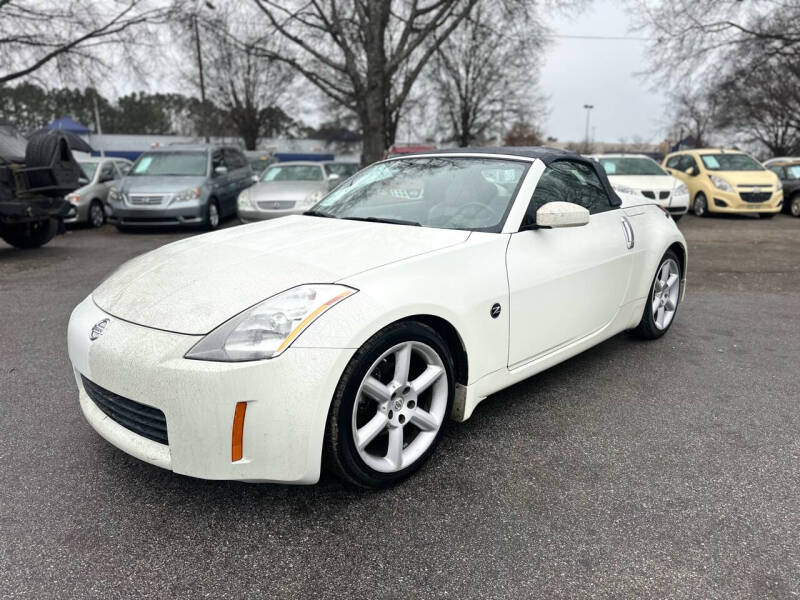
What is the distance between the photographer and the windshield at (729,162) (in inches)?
533

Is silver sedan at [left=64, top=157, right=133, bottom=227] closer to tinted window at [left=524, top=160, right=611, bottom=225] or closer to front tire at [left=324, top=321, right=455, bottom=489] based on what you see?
tinted window at [left=524, top=160, right=611, bottom=225]

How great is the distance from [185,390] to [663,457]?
7.09 feet

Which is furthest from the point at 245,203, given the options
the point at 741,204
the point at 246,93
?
the point at 246,93

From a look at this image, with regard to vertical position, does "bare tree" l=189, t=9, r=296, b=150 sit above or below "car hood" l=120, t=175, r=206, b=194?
above

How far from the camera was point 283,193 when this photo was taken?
35.9 ft

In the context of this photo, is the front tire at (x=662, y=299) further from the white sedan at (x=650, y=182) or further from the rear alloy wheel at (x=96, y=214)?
the rear alloy wheel at (x=96, y=214)

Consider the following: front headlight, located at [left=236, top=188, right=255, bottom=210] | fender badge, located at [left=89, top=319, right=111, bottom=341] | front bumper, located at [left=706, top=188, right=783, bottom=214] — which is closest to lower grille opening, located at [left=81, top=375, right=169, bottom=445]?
fender badge, located at [left=89, top=319, right=111, bottom=341]

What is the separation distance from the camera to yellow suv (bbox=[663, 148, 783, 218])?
12.8m

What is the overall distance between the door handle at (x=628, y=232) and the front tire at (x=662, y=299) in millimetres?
478

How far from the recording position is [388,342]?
2211 mm

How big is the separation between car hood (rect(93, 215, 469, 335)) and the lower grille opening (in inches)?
12.2

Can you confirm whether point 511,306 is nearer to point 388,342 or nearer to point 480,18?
point 388,342

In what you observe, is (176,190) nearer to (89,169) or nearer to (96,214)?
(96,214)

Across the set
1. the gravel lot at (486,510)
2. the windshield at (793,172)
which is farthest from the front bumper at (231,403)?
the windshield at (793,172)
